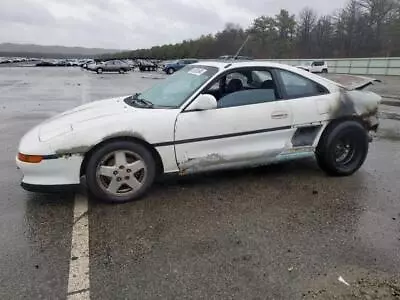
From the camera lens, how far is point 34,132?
4.07 metres

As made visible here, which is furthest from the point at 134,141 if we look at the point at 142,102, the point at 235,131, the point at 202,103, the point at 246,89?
the point at 246,89

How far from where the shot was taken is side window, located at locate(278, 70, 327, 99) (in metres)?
4.53

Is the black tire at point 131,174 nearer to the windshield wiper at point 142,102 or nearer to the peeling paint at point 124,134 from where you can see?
the peeling paint at point 124,134

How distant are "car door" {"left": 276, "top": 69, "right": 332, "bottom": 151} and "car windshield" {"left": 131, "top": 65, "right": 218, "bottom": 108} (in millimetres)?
928

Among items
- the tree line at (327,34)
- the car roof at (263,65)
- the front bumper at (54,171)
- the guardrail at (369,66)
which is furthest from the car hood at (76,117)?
the tree line at (327,34)

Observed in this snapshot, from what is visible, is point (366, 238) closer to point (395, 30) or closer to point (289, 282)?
point (289, 282)

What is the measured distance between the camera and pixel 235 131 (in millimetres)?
4180

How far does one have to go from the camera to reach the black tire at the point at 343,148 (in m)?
4.67

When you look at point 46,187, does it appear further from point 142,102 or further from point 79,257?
point 142,102

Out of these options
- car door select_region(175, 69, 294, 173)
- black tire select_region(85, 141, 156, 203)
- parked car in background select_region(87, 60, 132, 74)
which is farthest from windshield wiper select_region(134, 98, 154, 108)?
parked car in background select_region(87, 60, 132, 74)

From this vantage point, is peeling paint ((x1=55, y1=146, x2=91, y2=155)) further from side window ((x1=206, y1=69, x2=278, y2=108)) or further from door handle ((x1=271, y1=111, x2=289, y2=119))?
door handle ((x1=271, y1=111, x2=289, y2=119))

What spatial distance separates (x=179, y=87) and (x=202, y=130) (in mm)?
761

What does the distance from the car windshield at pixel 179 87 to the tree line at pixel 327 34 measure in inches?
1901

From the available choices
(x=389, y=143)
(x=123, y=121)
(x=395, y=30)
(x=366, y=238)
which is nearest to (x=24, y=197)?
(x=123, y=121)
